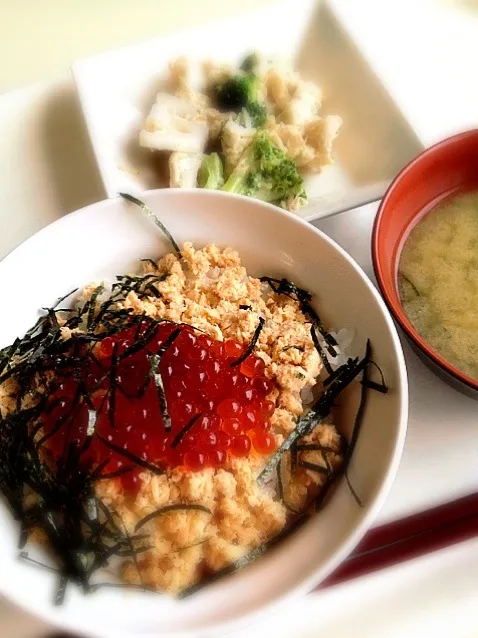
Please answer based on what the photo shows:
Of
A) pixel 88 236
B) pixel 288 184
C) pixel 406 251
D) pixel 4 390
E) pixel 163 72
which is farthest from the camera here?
pixel 163 72

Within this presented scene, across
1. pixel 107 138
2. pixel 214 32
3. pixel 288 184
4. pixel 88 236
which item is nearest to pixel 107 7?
pixel 214 32

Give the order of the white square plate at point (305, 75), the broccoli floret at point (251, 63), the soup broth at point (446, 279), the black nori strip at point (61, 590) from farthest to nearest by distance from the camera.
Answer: the broccoli floret at point (251, 63), the white square plate at point (305, 75), the soup broth at point (446, 279), the black nori strip at point (61, 590)

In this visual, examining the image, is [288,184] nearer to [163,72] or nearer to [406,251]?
[406,251]

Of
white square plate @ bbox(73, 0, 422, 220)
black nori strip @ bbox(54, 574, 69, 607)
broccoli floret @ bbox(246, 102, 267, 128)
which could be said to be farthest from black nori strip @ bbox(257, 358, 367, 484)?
broccoli floret @ bbox(246, 102, 267, 128)

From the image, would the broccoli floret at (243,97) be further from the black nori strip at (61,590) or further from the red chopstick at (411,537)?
the black nori strip at (61,590)

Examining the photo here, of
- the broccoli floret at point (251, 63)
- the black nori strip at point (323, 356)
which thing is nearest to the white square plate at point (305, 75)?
the broccoli floret at point (251, 63)

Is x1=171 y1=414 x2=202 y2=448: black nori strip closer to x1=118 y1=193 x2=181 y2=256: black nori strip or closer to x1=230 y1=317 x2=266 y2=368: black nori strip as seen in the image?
x1=230 y1=317 x2=266 y2=368: black nori strip
